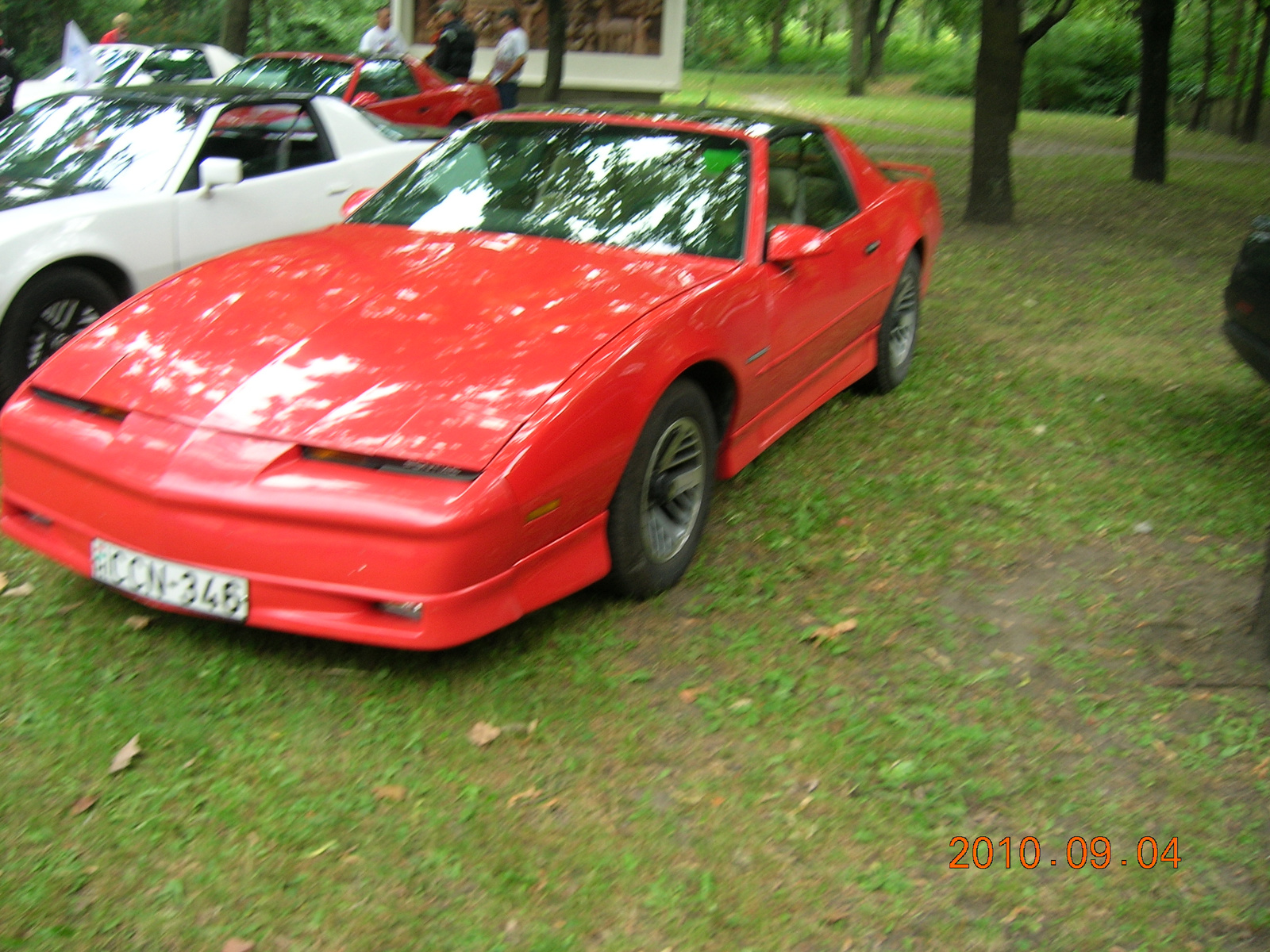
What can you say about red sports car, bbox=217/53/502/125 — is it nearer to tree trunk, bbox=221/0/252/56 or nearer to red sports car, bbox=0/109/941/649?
tree trunk, bbox=221/0/252/56

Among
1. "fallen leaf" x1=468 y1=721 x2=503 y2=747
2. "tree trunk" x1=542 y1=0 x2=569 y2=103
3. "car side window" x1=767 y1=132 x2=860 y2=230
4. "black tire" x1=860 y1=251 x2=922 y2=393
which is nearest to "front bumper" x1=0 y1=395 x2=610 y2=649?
"fallen leaf" x1=468 y1=721 x2=503 y2=747

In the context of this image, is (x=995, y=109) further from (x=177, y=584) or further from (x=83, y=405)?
(x=177, y=584)

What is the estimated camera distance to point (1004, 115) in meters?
11.5

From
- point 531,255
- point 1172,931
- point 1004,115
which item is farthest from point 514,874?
point 1004,115

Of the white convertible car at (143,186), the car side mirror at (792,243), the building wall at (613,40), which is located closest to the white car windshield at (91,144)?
the white convertible car at (143,186)

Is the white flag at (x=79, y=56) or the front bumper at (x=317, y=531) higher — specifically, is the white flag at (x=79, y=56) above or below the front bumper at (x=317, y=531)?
above

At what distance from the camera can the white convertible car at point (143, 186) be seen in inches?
224

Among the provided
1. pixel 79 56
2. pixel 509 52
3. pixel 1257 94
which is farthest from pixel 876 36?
pixel 79 56

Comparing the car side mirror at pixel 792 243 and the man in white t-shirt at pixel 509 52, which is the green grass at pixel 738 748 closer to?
the car side mirror at pixel 792 243

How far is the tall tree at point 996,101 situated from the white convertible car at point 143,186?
6140 mm

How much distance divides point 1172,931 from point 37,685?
9.75ft

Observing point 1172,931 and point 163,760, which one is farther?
point 163,760

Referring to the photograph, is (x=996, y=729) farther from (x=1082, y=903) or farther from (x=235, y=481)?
(x=235, y=481)

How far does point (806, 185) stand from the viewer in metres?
5.42
